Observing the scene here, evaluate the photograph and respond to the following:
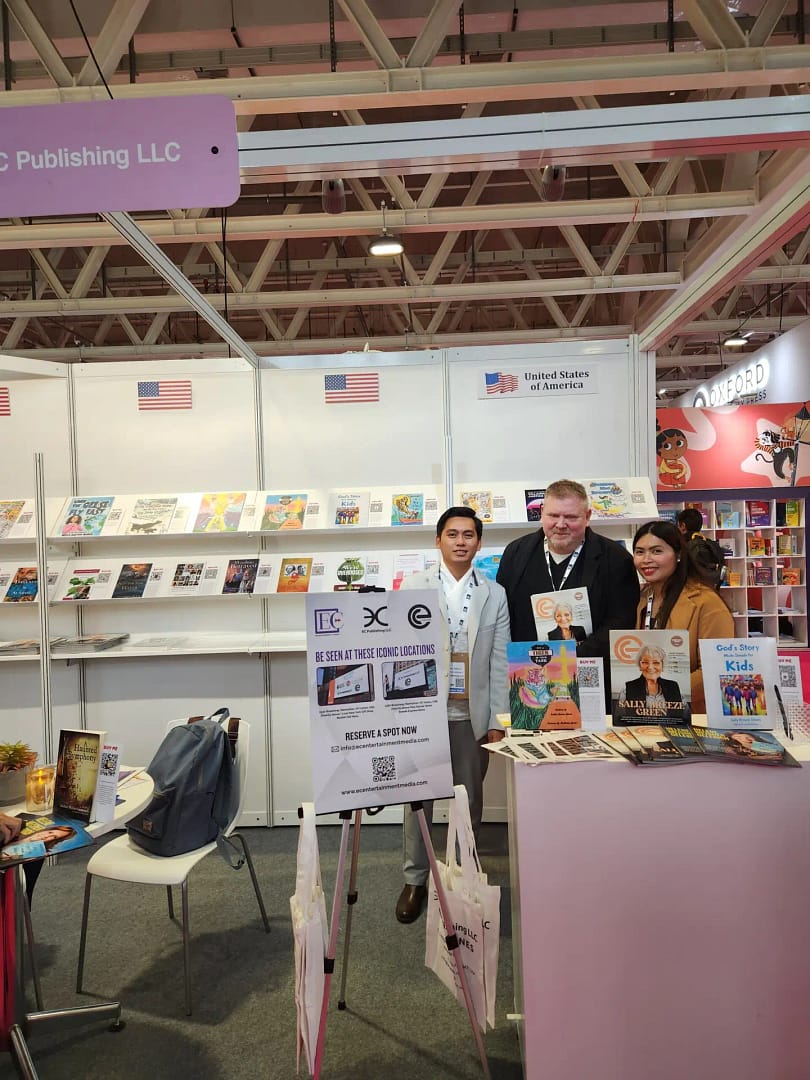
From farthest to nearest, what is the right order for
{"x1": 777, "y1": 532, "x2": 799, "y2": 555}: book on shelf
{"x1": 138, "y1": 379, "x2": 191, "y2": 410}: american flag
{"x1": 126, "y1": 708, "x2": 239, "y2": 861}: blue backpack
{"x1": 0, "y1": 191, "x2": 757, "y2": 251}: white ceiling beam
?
1. {"x1": 777, "y1": 532, "x2": 799, "y2": 555}: book on shelf
2. {"x1": 0, "y1": 191, "x2": 757, "y2": 251}: white ceiling beam
3. {"x1": 138, "y1": 379, "x2": 191, "y2": 410}: american flag
4. {"x1": 126, "y1": 708, "x2": 239, "y2": 861}: blue backpack

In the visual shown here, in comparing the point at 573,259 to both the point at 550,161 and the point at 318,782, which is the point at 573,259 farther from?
the point at 318,782

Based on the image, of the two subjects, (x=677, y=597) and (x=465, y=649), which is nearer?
(x=677, y=597)

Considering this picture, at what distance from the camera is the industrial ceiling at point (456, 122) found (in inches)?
135

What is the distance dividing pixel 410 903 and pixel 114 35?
4472 millimetres

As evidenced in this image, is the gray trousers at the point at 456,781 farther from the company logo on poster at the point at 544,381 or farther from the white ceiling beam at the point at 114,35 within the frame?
the white ceiling beam at the point at 114,35

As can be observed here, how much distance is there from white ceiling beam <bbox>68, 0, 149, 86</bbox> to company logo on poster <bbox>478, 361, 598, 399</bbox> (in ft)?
8.73

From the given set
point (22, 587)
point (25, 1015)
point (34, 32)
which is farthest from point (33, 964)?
point (34, 32)

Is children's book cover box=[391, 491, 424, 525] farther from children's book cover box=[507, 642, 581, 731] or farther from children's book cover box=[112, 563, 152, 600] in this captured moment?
children's book cover box=[507, 642, 581, 731]

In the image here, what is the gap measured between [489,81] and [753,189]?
262 centimetres

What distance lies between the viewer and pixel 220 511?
15.4 ft

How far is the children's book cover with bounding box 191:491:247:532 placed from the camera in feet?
15.0

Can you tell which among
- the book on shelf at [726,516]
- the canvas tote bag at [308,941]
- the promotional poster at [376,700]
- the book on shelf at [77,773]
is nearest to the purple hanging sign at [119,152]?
the promotional poster at [376,700]

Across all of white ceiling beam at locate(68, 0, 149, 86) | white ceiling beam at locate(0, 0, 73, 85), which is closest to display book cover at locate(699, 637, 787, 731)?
white ceiling beam at locate(68, 0, 149, 86)

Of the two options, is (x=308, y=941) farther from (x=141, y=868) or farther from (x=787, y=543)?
(x=787, y=543)
